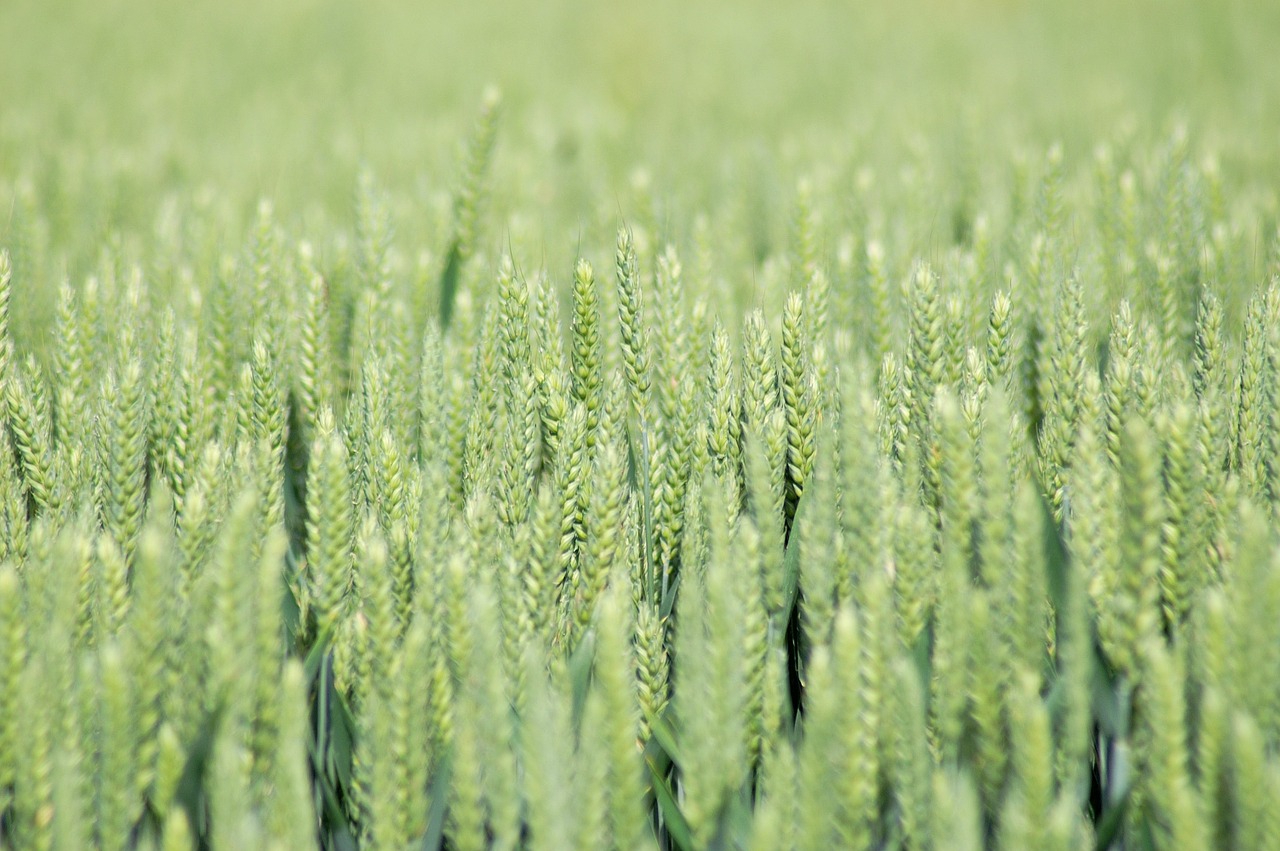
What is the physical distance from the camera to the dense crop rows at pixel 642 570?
2.23 ft

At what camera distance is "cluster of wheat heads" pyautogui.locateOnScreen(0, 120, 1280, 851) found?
68 centimetres

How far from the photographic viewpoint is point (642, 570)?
0.96 meters

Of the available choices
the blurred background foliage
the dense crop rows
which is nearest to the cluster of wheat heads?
the dense crop rows

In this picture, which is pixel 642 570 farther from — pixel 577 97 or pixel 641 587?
pixel 577 97

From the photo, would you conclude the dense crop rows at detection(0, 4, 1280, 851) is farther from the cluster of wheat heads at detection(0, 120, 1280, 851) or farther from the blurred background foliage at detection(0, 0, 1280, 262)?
the blurred background foliage at detection(0, 0, 1280, 262)

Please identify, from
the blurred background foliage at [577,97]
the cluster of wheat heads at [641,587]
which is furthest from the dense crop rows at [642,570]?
the blurred background foliage at [577,97]

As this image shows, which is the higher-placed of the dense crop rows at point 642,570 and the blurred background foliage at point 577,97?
the blurred background foliage at point 577,97

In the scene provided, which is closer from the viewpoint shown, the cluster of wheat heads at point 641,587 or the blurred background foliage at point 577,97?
the cluster of wheat heads at point 641,587

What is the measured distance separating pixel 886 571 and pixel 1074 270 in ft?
1.74

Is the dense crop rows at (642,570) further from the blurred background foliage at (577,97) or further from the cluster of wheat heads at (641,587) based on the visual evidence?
the blurred background foliage at (577,97)

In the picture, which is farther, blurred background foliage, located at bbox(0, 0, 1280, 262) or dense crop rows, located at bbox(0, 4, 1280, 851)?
blurred background foliage, located at bbox(0, 0, 1280, 262)

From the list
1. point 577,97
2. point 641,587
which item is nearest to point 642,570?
point 641,587

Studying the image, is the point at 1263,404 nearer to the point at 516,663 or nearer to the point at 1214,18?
the point at 516,663

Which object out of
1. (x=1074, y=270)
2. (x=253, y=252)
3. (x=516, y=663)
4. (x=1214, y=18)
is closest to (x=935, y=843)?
(x=516, y=663)
